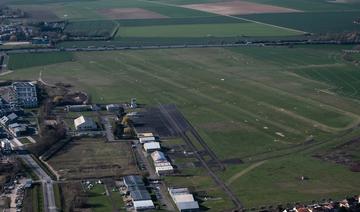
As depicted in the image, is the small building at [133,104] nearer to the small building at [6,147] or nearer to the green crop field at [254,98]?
the green crop field at [254,98]

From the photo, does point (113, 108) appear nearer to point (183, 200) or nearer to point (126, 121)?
point (126, 121)

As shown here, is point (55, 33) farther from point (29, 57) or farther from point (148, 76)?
point (148, 76)

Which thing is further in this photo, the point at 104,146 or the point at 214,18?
the point at 214,18

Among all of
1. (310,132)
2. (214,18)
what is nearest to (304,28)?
(214,18)

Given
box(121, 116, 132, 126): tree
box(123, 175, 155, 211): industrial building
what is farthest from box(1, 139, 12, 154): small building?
box(123, 175, 155, 211): industrial building


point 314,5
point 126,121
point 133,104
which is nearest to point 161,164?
point 126,121

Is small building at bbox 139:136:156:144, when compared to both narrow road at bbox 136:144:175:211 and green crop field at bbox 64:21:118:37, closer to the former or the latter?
narrow road at bbox 136:144:175:211

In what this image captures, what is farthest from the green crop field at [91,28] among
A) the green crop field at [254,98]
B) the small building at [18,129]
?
the small building at [18,129]
